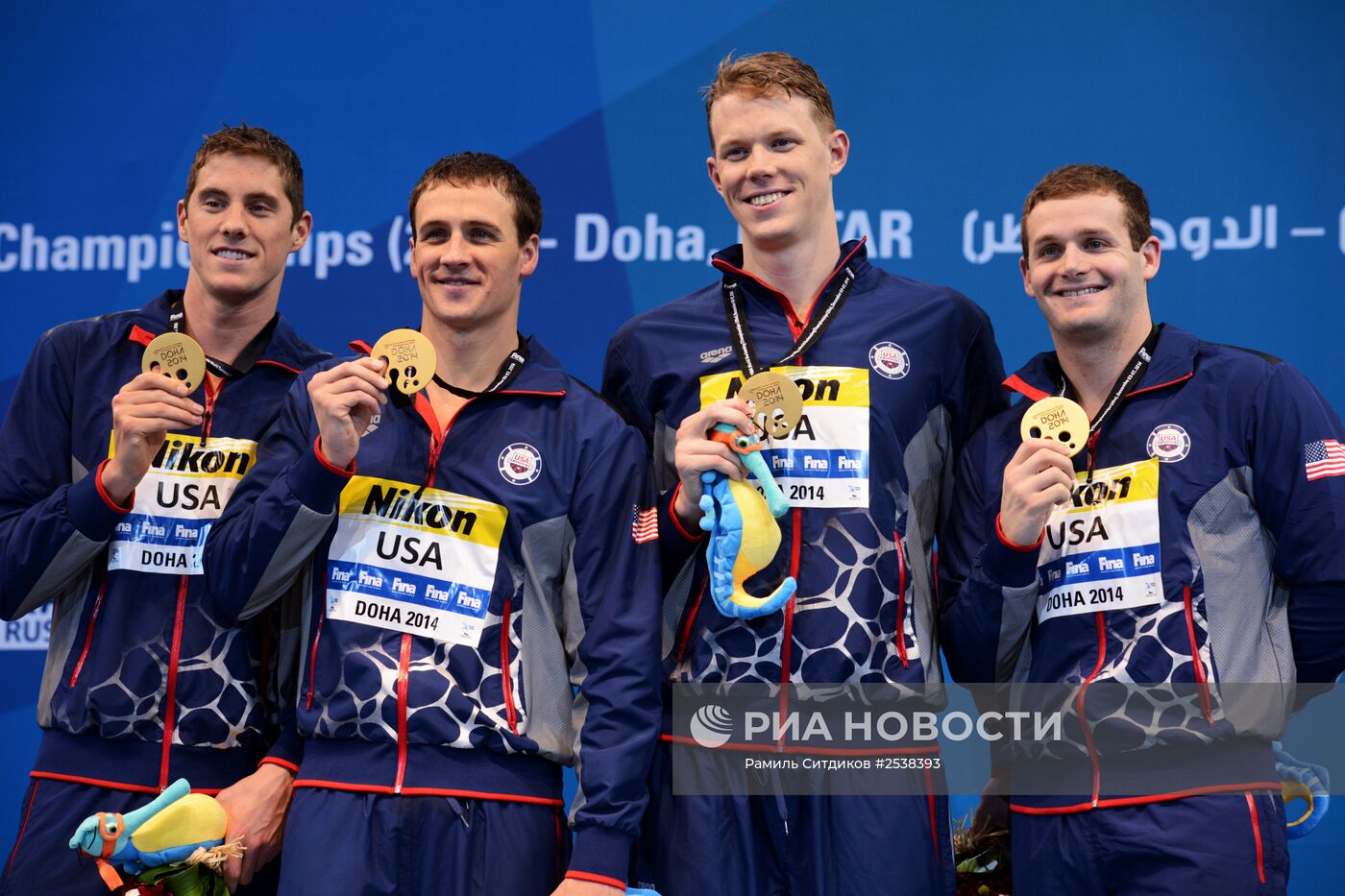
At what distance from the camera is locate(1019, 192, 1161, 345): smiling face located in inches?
107

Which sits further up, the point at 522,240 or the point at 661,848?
the point at 522,240

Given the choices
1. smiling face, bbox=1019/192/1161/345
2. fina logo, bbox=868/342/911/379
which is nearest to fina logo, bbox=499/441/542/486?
fina logo, bbox=868/342/911/379

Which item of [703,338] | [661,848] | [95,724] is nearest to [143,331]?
[95,724]

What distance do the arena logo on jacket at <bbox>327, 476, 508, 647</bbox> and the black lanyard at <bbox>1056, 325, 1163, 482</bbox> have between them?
43.8 inches

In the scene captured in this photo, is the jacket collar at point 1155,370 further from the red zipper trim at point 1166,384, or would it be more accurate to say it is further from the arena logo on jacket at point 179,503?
the arena logo on jacket at point 179,503

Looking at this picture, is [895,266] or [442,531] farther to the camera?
[895,266]

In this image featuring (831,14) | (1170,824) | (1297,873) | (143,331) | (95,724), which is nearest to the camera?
(1170,824)

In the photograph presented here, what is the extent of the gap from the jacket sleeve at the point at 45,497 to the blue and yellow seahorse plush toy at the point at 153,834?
1.68 ft

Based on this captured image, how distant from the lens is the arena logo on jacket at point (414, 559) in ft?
8.33

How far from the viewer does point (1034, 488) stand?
2.48 meters

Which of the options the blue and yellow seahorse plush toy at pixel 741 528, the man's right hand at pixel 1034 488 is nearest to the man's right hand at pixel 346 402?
the blue and yellow seahorse plush toy at pixel 741 528

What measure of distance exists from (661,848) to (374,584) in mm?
706

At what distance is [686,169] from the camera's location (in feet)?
13.3

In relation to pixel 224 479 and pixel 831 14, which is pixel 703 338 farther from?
pixel 831 14
